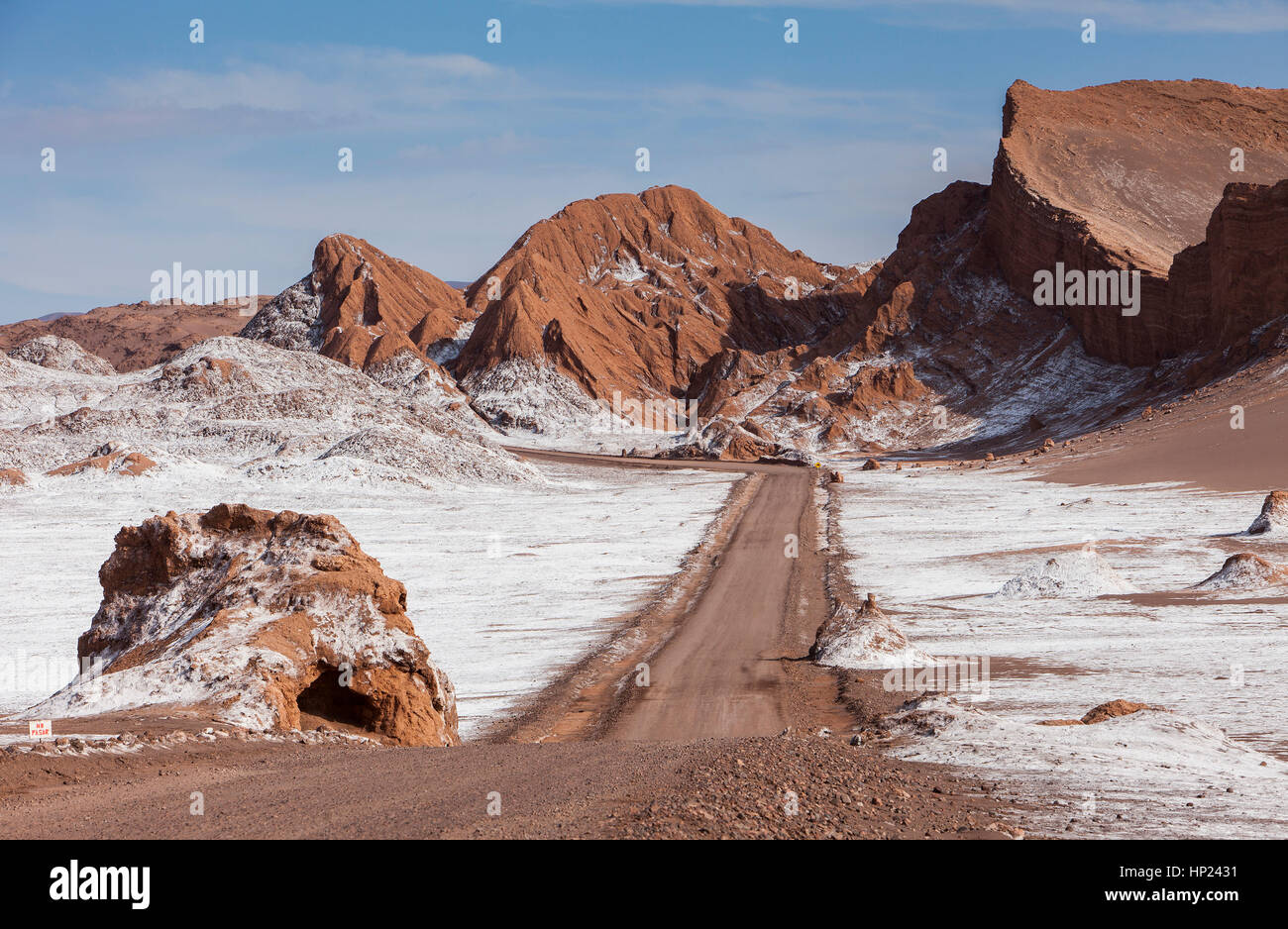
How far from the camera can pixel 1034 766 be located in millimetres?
10547

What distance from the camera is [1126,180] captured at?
362ft

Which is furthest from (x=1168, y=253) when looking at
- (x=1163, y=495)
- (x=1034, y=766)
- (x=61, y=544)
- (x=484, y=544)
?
(x=1034, y=766)

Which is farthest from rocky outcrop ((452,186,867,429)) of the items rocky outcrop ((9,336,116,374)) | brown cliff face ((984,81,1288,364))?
rocky outcrop ((9,336,116,374))

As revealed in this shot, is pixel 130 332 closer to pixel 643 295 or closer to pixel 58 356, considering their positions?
pixel 58 356

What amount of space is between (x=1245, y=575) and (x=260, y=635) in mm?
22412

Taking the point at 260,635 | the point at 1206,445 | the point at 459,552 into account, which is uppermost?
the point at 1206,445

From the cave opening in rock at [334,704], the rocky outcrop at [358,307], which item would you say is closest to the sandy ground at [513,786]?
the cave opening in rock at [334,704]

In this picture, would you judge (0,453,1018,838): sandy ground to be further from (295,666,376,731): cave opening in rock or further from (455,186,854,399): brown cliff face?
(455,186,854,399): brown cliff face

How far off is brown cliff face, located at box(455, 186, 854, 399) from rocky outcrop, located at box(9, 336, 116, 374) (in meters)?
37.3

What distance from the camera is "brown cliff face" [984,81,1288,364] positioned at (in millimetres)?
89562

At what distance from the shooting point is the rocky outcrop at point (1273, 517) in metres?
34.3

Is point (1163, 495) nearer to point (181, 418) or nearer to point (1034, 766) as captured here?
point (1034, 766)

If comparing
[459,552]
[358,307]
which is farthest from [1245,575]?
[358,307]

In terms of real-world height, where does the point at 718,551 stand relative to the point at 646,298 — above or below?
below
